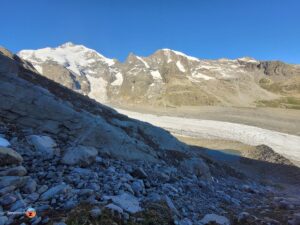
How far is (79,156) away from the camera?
407 inches

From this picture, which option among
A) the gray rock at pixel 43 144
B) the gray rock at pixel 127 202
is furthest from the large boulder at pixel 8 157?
the gray rock at pixel 127 202

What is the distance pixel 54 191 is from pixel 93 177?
1649 mm

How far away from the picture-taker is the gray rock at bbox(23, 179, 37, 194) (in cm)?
769

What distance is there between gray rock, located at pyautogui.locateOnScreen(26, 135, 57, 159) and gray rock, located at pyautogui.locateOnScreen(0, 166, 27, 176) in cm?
156

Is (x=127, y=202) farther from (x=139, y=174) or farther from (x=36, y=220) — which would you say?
(x=139, y=174)

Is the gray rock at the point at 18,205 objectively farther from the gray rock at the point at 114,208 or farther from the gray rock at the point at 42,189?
the gray rock at the point at 114,208

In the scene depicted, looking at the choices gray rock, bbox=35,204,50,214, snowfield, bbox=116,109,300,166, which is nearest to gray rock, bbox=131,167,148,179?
gray rock, bbox=35,204,50,214

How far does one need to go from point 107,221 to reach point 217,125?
3122 inches

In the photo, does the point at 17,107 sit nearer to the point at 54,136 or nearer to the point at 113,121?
the point at 54,136

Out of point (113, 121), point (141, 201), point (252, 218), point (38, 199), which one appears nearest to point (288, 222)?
point (252, 218)

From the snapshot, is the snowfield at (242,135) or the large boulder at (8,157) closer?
the large boulder at (8,157)

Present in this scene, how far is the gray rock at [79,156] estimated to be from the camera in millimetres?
9927

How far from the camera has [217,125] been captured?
8406cm

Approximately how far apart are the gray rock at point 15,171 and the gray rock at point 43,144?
5.11 ft
